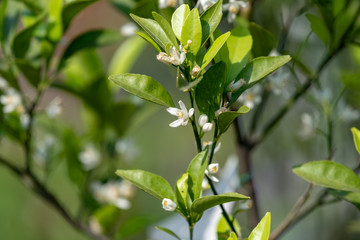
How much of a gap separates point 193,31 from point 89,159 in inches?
→ 16.9

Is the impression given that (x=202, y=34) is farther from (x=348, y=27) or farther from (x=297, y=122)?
(x=297, y=122)

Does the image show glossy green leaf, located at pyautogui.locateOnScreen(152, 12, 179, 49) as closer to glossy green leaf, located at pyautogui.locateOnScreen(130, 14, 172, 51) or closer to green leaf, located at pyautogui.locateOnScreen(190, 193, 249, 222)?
glossy green leaf, located at pyautogui.locateOnScreen(130, 14, 172, 51)

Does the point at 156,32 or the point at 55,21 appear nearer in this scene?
the point at 156,32

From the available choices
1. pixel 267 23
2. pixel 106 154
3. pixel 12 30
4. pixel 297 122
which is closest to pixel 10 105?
pixel 12 30

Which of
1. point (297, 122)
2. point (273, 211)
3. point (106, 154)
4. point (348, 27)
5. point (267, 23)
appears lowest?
point (273, 211)

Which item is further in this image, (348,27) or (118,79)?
(348,27)

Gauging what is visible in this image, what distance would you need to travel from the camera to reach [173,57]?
1.09 feet

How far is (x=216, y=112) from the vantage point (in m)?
0.35

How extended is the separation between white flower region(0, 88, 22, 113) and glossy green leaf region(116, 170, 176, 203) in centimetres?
31

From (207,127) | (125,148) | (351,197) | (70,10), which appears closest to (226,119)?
(207,127)

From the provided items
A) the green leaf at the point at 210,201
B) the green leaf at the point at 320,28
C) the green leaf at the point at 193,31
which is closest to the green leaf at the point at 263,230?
the green leaf at the point at 210,201

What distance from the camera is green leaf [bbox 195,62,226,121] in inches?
13.5

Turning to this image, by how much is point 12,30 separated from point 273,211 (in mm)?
777

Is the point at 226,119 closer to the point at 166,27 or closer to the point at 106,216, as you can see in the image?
the point at 166,27
